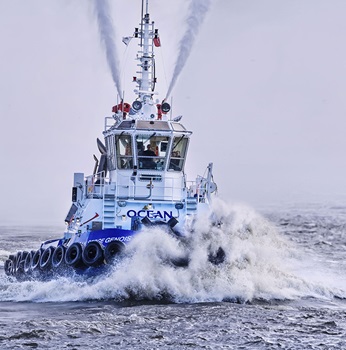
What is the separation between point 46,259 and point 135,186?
12.2 feet

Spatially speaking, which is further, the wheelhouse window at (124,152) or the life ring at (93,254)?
the wheelhouse window at (124,152)

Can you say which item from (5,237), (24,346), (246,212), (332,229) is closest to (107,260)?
(246,212)

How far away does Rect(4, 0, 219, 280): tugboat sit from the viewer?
25.1 metres

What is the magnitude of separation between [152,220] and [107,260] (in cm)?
288

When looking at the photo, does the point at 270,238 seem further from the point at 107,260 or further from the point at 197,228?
the point at 107,260

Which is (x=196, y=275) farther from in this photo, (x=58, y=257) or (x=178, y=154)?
(x=178, y=154)

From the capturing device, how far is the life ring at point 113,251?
76.7 feet

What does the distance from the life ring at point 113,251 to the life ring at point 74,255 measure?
2.83 ft

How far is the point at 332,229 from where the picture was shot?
59031 millimetres

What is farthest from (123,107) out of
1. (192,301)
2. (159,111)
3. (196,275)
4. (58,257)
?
(192,301)

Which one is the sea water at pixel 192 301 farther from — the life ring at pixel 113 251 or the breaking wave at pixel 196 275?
the life ring at pixel 113 251

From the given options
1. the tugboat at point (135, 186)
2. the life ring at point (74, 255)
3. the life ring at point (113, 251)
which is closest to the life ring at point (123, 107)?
the tugboat at point (135, 186)

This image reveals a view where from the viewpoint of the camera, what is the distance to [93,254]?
23719mm

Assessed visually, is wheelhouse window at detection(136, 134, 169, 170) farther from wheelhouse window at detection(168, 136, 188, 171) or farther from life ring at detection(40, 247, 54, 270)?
life ring at detection(40, 247, 54, 270)
